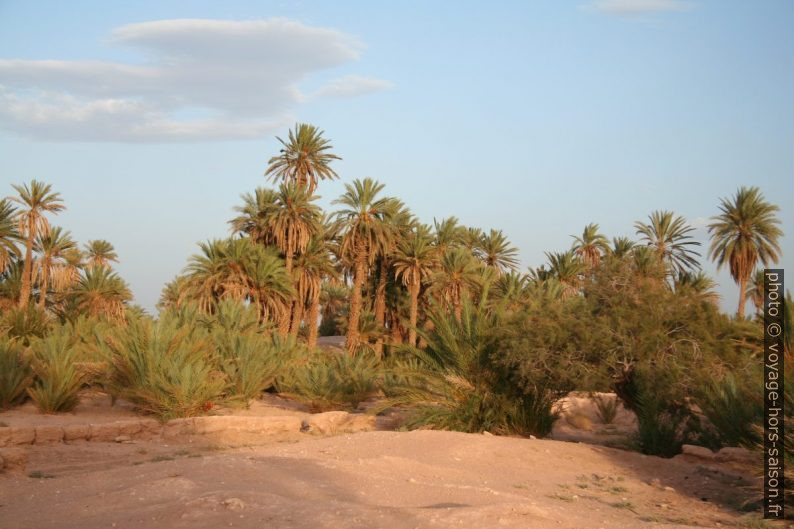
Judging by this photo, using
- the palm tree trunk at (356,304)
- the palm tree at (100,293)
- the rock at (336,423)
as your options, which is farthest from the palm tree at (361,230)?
the rock at (336,423)

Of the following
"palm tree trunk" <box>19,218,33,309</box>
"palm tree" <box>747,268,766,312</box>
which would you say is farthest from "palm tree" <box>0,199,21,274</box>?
"palm tree" <box>747,268,766,312</box>

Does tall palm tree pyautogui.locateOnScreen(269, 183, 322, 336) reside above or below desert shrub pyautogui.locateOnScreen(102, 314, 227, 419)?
above

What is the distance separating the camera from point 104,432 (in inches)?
536

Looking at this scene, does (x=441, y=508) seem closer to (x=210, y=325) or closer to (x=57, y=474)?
(x=57, y=474)

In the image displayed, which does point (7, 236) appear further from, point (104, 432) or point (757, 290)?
point (757, 290)

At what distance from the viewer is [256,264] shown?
40.8 meters

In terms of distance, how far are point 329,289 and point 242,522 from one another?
186 ft

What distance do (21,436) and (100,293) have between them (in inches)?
1339

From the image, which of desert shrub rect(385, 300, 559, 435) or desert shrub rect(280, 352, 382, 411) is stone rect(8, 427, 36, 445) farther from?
desert shrub rect(280, 352, 382, 411)

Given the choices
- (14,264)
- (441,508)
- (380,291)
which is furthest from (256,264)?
(441,508)

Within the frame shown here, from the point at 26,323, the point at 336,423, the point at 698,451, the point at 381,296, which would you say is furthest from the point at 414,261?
the point at 698,451

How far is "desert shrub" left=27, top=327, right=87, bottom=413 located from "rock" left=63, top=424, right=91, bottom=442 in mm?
3546

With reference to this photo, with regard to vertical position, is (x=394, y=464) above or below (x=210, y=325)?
below

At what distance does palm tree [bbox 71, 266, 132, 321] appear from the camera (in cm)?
4400
